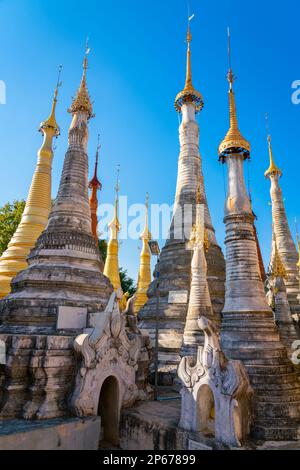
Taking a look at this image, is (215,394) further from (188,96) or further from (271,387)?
(188,96)

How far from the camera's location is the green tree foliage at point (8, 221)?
30659mm

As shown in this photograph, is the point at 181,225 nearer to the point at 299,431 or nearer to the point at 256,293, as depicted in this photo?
the point at 256,293

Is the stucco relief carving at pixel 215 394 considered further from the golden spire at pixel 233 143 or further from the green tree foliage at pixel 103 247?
the green tree foliage at pixel 103 247

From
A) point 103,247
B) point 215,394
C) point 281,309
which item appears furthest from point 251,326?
point 103,247

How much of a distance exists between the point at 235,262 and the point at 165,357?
22.9 feet

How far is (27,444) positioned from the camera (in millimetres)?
7543

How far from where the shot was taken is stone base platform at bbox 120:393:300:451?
7.17 m

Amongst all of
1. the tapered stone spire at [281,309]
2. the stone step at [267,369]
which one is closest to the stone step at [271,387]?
the stone step at [267,369]

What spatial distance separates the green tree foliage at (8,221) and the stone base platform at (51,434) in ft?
80.3

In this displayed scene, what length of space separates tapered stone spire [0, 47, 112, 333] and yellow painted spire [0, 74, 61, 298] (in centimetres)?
652

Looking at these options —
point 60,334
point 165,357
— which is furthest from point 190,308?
point 60,334

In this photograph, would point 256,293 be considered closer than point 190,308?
Yes
